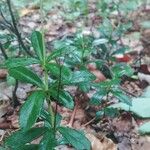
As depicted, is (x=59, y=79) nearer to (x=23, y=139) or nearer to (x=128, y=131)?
(x=23, y=139)

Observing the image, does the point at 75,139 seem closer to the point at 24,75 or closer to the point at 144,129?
the point at 24,75

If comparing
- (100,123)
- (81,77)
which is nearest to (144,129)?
(100,123)

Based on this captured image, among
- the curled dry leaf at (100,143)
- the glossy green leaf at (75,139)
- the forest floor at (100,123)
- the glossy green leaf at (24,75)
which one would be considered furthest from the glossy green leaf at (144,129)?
the glossy green leaf at (24,75)

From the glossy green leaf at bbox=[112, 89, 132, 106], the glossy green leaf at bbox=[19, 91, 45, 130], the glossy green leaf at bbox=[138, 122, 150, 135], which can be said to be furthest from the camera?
the glossy green leaf at bbox=[138, 122, 150, 135]

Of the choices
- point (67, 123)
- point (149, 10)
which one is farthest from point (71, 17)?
point (67, 123)

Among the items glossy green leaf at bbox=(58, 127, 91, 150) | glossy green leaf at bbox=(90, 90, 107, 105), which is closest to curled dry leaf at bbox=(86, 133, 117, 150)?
glossy green leaf at bbox=(90, 90, 107, 105)

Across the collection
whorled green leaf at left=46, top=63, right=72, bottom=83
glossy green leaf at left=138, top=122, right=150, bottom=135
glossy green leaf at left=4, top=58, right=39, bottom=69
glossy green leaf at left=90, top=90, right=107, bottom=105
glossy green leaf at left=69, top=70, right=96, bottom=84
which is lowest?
glossy green leaf at left=138, top=122, right=150, bottom=135

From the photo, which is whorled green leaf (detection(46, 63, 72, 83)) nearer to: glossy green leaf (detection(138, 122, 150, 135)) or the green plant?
the green plant

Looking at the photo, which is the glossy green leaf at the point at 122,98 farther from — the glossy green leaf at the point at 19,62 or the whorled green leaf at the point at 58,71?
the glossy green leaf at the point at 19,62
